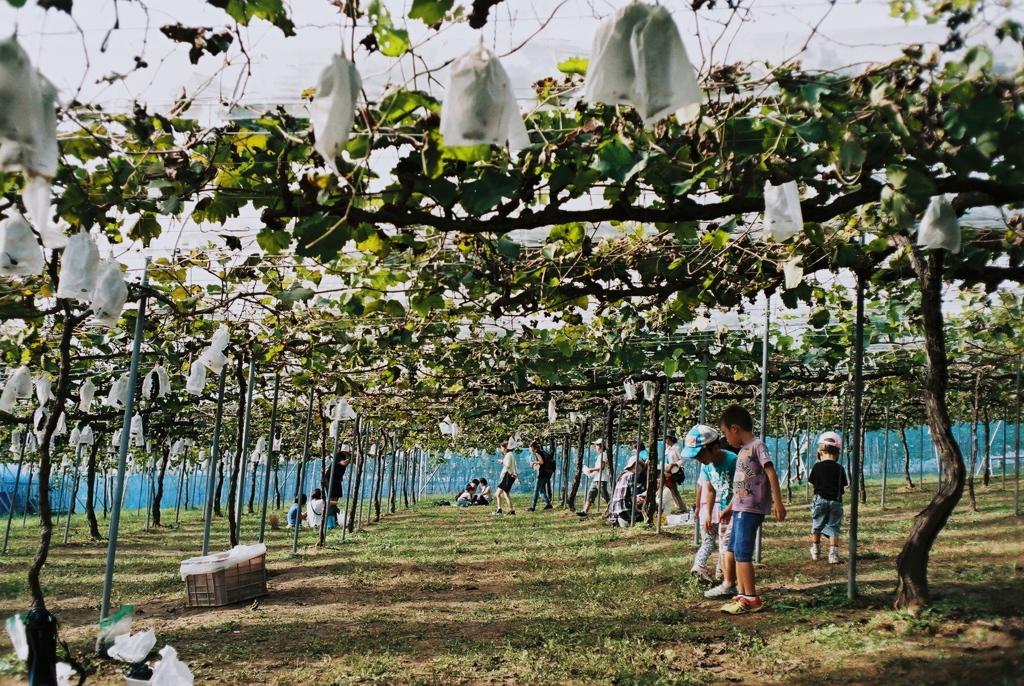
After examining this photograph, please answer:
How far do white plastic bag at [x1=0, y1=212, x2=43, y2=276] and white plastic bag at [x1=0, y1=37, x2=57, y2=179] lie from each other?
55.1 inches

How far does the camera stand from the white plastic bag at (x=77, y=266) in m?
3.93

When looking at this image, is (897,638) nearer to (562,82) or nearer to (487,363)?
(562,82)

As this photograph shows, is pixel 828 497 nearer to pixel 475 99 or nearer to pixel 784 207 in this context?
pixel 784 207

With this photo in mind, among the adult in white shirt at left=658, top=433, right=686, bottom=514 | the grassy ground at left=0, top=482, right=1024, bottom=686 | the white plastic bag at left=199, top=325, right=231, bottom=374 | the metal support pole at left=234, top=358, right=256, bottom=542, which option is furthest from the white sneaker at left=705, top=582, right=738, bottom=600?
the adult in white shirt at left=658, top=433, right=686, bottom=514

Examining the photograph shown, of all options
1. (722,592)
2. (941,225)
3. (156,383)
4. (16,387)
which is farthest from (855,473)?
(156,383)

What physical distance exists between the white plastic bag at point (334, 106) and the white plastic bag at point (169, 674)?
262cm

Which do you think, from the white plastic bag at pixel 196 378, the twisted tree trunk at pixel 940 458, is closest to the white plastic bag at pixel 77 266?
the white plastic bag at pixel 196 378

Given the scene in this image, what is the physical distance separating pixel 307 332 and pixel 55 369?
142 inches

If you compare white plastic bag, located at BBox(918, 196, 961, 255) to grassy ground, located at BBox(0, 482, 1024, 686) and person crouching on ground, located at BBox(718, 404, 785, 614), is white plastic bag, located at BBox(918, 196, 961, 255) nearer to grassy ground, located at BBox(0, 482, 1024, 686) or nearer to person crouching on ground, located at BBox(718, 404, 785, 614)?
grassy ground, located at BBox(0, 482, 1024, 686)

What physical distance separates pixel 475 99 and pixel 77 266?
2.57 meters

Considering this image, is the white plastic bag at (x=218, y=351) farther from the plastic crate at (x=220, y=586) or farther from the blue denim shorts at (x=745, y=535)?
the blue denim shorts at (x=745, y=535)

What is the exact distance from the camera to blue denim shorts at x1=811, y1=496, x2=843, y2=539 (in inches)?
301

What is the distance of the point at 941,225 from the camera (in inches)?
148

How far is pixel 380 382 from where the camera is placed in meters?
11.4
